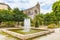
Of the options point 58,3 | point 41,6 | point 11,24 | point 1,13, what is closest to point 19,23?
point 11,24

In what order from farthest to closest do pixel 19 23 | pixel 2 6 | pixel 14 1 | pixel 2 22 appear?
pixel 14 1
pixel 2 6
pixel 19 23
pixel 2 22

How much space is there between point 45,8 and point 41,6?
1653 millimetres

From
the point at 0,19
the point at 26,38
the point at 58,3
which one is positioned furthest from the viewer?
the point at 58,3

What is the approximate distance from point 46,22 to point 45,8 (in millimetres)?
18721

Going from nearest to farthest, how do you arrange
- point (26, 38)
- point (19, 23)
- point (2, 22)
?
point (26, 38) < point (2, 22) < point (19, 23)

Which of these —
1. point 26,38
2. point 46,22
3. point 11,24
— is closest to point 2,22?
point 11,24

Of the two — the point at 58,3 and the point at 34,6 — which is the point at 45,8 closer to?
the point at 34,6

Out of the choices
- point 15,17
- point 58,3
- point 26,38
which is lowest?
point 26,38

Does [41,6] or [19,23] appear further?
[41,6]

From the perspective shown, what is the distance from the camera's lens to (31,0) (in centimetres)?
3900

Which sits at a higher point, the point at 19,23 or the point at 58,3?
the point at 58,3

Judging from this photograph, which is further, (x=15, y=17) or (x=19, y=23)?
(x=19, y=23)

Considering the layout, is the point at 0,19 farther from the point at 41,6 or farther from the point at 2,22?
the point at 41,6

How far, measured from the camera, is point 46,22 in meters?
25.0
